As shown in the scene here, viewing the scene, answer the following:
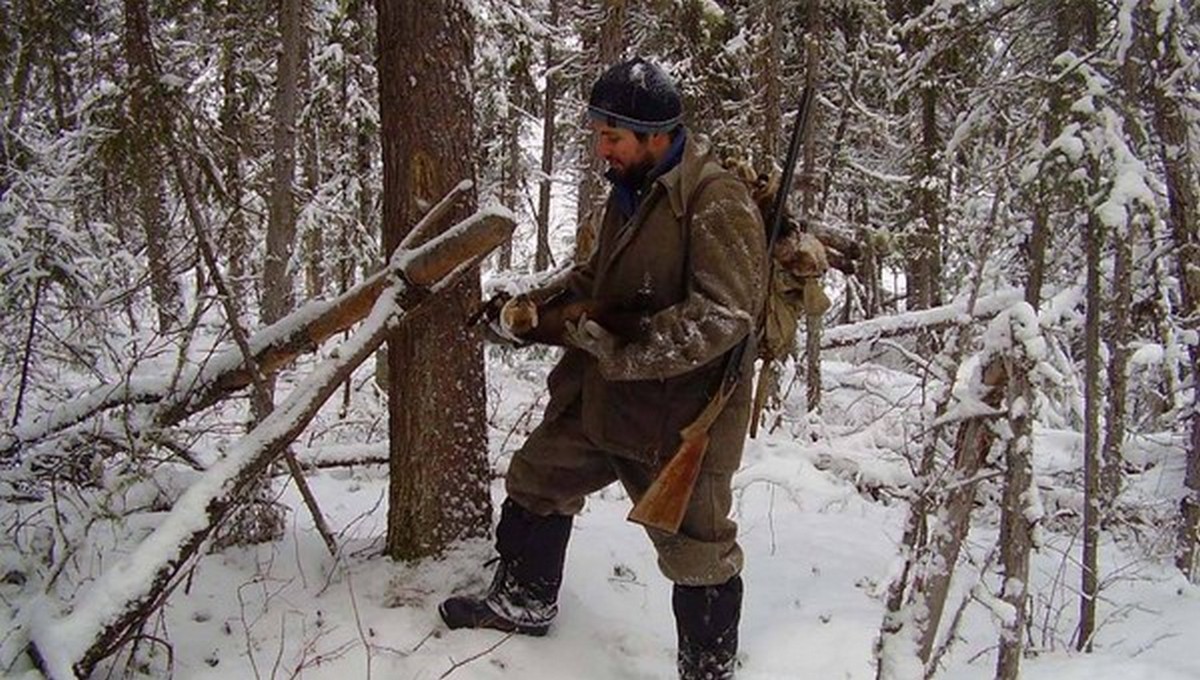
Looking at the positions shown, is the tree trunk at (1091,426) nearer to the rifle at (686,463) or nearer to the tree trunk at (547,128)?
the rifle at (686,463)

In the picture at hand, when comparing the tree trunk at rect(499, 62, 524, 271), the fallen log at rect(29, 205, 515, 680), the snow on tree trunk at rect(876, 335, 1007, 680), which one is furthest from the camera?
the tree trunk at rect(499, 62, 524, 271)

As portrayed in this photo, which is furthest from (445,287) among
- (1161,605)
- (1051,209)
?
(1161,605)

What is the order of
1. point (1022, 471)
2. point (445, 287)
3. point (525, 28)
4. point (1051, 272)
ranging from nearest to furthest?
point (1022, 471) → point (445, 287) → point (1051, 272) → point (525, 28)

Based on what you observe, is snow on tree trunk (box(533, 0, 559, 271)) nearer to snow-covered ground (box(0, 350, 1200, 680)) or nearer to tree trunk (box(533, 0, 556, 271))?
tree trunk (box(533, 0, 556, 271))

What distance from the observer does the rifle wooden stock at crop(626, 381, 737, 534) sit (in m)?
3.14

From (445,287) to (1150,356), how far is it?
5.01m

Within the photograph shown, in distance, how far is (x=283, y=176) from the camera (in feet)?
26.7

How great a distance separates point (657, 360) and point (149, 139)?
2503mm

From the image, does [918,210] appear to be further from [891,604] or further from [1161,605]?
[891,604]

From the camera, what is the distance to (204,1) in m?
7.26

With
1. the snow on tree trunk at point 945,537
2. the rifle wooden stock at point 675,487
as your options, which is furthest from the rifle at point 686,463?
the snow on tree trunk at point 945,537

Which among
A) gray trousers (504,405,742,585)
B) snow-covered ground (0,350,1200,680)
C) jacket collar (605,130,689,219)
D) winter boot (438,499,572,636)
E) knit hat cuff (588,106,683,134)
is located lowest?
snow-covered ground (0,350,1200,680)

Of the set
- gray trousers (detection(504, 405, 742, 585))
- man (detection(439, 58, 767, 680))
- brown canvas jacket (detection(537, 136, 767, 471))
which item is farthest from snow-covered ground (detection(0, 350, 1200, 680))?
brown canvas jacket (detection(537, 136, 767, 471))

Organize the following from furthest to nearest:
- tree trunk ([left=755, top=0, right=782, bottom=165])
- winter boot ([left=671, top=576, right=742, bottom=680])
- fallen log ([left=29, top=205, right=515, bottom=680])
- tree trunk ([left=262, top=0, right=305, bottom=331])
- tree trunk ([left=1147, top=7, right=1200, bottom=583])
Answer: tree trunk ([left=755, top=0, right=782, bottom=165]) → tree trunk ([left=262, top=0, right=305, bottom=331]) → tree trunk ([left=1147, top=7, right=1200, bottom=583]) → winter boot ([left=671, top=576, right=742, bottom=680]) → fallen log ([left=29, top=205, right=515, bottom=680])
